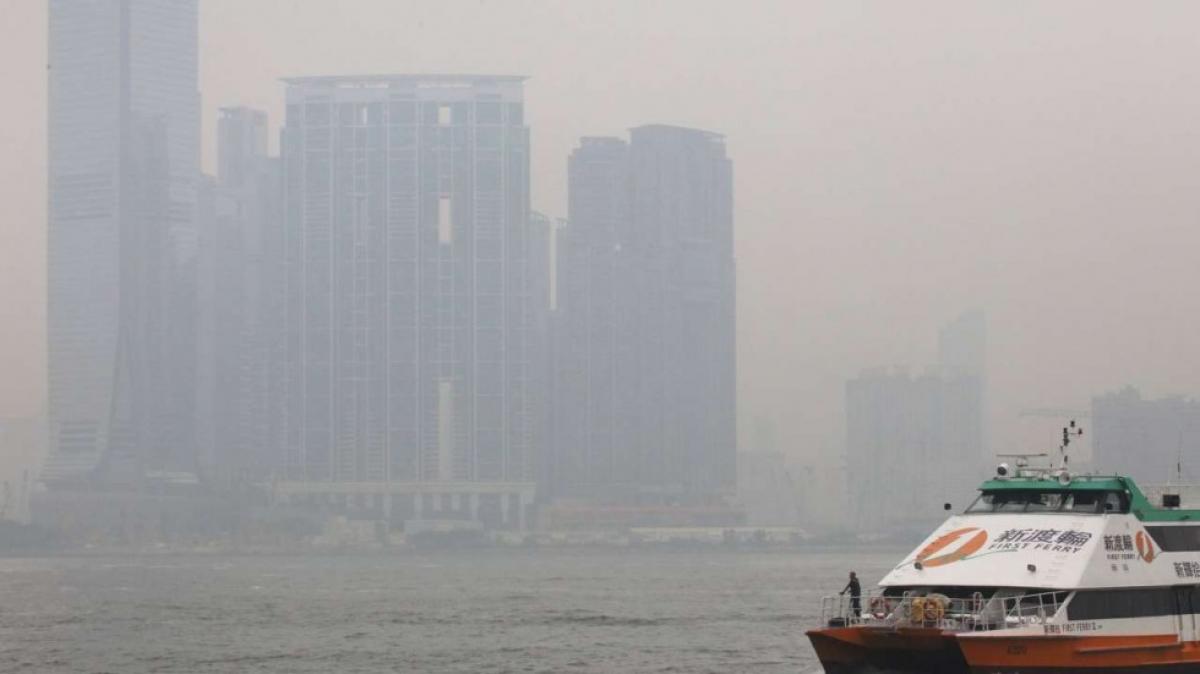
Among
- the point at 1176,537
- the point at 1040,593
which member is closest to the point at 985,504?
the point at 1040,593

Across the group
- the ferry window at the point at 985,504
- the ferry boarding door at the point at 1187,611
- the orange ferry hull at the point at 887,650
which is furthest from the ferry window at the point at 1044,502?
the orange ferry hull at the point at 887,650

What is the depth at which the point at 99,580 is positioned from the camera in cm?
13712

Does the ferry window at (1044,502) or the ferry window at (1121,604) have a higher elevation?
the ferry window at (1044,502)

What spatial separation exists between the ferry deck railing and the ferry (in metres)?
0.02

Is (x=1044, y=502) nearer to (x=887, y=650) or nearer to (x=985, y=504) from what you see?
(x=985, y=504)

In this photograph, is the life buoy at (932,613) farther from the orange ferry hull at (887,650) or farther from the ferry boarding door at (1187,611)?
the ferry boarding door at (1187,611)

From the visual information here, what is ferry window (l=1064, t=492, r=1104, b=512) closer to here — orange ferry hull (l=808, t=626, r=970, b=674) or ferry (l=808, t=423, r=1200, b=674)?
ferry (l=808, t=423, r=1200, b=674)

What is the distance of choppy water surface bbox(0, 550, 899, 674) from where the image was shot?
5431 cm

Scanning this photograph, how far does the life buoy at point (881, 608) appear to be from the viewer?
3670 cm

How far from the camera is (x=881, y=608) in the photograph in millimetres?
36781

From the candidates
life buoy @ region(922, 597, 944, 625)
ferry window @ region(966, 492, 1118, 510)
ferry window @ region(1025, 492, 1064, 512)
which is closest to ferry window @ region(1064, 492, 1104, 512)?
ferry window @ region(966, 492, 1118, 510)

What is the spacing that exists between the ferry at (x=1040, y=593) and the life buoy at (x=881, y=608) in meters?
0.04

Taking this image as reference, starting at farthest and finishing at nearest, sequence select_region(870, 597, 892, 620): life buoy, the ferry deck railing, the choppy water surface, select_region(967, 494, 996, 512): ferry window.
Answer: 1. the choppy water surface
2. select_region(967, 494, 996, 512): ferry window
3. select_region(870, 597, 892, 620): life buoy
4. the ferry deck railing

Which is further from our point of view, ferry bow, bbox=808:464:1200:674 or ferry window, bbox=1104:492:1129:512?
ferry window, bbox=1104:492:1129:512
